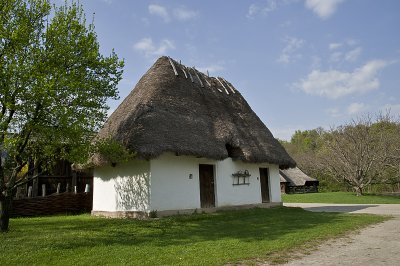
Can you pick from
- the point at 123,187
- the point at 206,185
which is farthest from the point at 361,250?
the point at 123,187

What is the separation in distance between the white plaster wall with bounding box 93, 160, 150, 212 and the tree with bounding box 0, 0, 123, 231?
9.64 feet

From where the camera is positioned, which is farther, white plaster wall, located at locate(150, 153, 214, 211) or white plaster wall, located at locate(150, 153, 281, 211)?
white plaster wall, located at locate(150, 153, 281, 211)

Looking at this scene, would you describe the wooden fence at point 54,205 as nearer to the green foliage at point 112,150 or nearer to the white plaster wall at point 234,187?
the green foliage at point 112,150

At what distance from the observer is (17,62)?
32.4ft

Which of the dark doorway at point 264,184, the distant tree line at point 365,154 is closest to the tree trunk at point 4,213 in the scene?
the dark doorway at point 264,184

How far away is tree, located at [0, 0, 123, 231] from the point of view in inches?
383

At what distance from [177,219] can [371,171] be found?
23046 mm

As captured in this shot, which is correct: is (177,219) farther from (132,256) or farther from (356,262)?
(356,262)

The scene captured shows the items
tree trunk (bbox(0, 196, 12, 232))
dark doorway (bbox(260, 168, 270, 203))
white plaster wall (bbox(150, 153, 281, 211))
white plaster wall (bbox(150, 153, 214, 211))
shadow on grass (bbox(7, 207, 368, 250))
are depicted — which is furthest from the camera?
dark doorway (bbox(260, 168, 270, 203))

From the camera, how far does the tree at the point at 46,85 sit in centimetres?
972

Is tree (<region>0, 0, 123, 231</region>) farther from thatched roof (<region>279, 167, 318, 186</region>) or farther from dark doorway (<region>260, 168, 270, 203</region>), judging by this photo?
thatched roof (<region>279, 167, 318, 186</region>)

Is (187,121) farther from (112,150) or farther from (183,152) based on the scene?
(112,150)

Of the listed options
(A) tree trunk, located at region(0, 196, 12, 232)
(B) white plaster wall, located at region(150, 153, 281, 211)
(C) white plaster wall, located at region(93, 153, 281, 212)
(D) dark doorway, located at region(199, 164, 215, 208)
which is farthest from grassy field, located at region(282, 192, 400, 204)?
(A) tree trunk, located at region(0, 196, 12, 232)

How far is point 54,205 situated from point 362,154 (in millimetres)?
24195
